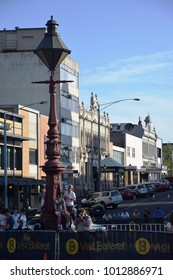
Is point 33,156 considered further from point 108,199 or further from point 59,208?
point 59,208

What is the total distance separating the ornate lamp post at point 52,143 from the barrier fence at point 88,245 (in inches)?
123

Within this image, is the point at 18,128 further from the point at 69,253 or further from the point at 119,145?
the point at 119,145

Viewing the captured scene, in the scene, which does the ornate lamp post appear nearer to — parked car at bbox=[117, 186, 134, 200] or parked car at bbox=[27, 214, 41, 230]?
parked car at bbox=[27, 214, 41, 230]

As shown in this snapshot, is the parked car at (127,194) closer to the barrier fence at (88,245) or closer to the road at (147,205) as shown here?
the road at (147,205)

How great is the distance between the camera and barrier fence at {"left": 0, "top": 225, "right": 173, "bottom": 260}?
16406 millimetres

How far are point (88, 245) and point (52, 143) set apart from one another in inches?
187

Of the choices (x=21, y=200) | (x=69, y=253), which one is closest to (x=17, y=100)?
(x=21, y=200)

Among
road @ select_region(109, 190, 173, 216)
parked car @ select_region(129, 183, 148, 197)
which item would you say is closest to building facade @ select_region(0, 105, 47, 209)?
road @ select_region(109, 190, 173, 216)

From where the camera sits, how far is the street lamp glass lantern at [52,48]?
21.0 metres

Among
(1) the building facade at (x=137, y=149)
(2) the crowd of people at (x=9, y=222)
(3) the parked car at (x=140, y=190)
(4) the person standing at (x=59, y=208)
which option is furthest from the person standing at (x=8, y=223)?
(1) the building facade at (x=137, y=149)

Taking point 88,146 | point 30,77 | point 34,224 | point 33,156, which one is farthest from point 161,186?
point 34,224
